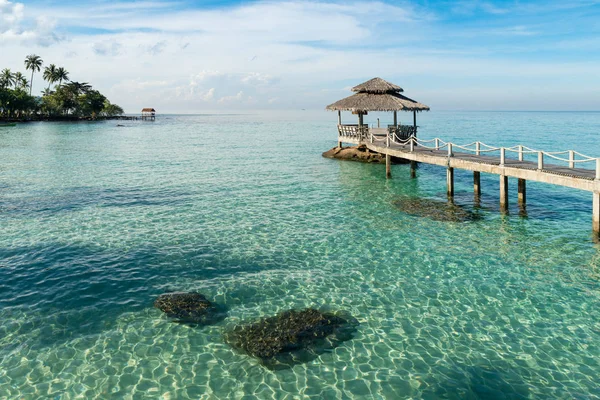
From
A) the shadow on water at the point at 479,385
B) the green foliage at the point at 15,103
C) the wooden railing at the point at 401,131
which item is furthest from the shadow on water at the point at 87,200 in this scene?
the green foliage at the point at 15,103

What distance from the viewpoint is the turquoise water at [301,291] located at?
302 inches

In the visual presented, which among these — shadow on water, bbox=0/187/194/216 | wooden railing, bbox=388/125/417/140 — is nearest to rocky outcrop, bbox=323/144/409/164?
wooden railing, bbox=388/125/417/140

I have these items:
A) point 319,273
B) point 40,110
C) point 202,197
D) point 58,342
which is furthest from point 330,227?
point 40,110

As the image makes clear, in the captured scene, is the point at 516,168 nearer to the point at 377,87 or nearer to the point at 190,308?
the point at 190,308

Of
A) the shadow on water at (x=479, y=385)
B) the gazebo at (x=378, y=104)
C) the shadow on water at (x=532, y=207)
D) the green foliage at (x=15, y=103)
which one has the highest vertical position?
the green foliage at (x=15, y=103)

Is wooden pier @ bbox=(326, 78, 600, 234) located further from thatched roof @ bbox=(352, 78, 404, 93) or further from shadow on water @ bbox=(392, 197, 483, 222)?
shadow on water @ bbox=(392, 197, 483, 222)

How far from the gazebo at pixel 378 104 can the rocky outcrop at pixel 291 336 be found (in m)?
23.0

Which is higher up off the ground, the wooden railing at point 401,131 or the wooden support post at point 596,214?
the wooden railing at point 401,131

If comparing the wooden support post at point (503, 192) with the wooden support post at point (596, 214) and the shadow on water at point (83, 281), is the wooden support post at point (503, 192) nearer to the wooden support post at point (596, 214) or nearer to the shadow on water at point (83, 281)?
the wooden support post at point (596, 214)

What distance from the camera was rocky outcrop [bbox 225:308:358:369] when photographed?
8327 mm

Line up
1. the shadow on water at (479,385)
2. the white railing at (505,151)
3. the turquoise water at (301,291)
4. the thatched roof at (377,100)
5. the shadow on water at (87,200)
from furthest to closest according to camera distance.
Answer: the thatched roof at (377,100) < the shadow on water at (87,200) < the white railing at (505,151) < the turquoise water at (301,291) < the shadow on water at (479,385)

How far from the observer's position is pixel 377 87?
3391 cm

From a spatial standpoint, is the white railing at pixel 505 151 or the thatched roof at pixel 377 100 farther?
the thatched roof at pixel 377 100

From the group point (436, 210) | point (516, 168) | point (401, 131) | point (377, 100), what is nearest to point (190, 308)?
point (436, 210)
